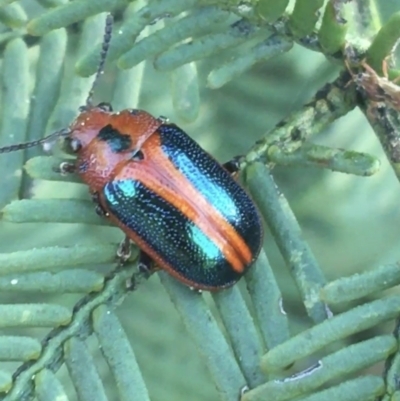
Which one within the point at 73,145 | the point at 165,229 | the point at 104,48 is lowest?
the point at 165,229

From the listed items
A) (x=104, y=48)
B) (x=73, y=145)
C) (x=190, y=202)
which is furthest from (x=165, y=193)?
(x=104, y=48)

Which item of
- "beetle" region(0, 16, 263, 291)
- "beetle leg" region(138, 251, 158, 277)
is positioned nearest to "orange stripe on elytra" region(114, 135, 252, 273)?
"beetle" region(0, 16, 263, 291)

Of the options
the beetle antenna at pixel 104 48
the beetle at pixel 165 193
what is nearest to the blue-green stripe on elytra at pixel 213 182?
the beetle at pixel 165 193

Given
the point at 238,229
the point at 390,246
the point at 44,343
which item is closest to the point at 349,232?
the point at 390,246

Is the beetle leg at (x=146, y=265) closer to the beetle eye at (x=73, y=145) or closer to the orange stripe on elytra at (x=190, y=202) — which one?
the orange stripe on elytra at (x=190, y=202)

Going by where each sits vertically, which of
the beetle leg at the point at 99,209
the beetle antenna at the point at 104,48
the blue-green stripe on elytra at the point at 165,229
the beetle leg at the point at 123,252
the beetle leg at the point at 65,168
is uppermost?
the beetle antenna at the point at 104,48

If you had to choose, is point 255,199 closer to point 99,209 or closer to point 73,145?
point 99,209

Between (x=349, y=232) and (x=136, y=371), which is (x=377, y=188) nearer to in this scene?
A: (x=349, y=232)

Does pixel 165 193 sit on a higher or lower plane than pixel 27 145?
lower
